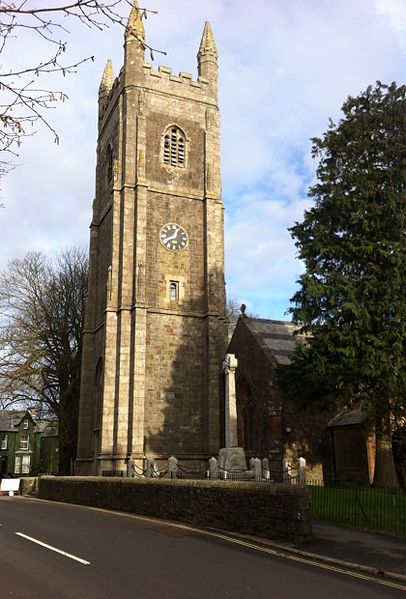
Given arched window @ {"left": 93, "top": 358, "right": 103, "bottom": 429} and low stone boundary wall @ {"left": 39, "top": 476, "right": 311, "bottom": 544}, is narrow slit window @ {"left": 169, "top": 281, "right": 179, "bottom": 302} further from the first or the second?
low stone boundary wall @ {"left": 39, "top": 476, "right": 311, "bottom": 544}

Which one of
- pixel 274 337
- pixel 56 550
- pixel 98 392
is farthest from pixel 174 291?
pixel 56 550

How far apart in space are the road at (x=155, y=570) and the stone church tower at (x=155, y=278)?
48.8 feet

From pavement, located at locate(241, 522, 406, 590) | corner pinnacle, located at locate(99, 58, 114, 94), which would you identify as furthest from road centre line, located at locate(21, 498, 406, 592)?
corner pinnacle, located at locate(99, 58, 114, 94)

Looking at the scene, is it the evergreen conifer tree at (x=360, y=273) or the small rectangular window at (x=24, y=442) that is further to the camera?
the small rectangular window at (x=24, y=442)

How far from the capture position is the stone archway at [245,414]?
26.1 meters

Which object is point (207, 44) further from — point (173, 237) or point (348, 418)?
point (348, 418)

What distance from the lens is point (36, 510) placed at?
1761 centimetres

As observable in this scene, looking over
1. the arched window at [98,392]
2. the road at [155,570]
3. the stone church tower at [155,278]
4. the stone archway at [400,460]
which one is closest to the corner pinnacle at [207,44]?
the stone church tower at [155,278]

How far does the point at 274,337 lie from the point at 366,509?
1610 centimetres

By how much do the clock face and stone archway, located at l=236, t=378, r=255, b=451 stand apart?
8210mm

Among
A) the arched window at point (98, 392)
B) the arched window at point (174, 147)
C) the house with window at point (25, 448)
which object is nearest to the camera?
the arched window at point (98, 392)

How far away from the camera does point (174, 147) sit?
32094mm

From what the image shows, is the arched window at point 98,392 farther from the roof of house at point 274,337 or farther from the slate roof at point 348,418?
the slate roof at point 348,418

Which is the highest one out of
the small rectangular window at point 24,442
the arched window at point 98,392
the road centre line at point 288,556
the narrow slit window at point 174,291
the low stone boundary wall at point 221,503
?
the narrow slit window at point 174,291
